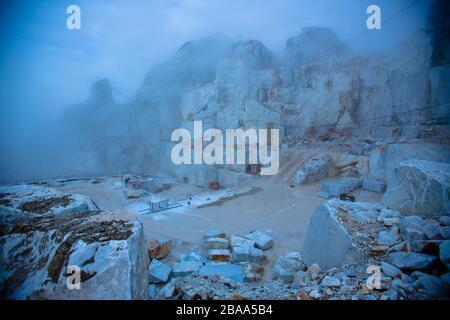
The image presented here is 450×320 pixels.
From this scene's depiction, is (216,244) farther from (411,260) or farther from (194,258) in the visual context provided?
(411,260)

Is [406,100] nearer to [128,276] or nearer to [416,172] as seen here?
[416,172]

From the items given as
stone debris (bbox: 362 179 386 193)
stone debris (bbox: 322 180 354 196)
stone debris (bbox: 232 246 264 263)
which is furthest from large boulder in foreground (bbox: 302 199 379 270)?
stone debris (bbox: 362 179 386 193)

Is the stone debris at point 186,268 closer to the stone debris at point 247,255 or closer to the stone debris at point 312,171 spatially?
the stone debris at point 247,255

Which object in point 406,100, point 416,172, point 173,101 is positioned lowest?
point 416,172

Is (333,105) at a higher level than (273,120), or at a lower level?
higher

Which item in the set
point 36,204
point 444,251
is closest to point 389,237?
point 444,251

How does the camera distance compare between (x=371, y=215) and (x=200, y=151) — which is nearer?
(x=371, y=215)

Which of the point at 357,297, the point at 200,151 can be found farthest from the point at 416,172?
the point at 200,151
